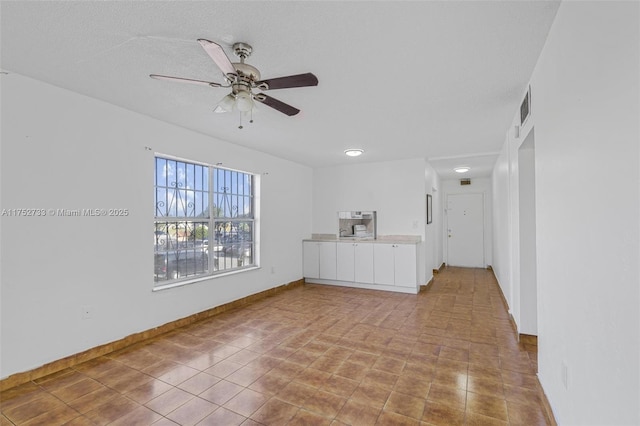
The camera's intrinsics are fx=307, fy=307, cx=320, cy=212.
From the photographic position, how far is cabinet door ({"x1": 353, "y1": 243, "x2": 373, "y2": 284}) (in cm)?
548

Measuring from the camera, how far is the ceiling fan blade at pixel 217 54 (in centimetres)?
152

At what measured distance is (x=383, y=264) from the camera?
5355mm

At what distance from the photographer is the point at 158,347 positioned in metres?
3.03

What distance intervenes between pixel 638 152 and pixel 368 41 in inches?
56.9

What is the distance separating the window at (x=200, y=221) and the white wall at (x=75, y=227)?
8.3 inches

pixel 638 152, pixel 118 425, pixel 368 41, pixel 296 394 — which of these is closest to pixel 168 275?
pixel 118 425

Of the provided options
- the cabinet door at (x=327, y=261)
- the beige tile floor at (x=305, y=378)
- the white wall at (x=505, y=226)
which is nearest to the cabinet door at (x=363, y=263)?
the cabinet door at (x=327, y=261)

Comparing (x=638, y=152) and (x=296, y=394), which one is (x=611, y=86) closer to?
(x=638, y=152)

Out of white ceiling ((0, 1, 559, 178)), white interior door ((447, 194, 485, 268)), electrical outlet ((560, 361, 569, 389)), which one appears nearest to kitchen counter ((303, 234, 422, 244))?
white ceiling ((0, 1, 559, 178))

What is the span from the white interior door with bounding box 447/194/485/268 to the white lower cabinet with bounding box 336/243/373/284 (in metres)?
3.51

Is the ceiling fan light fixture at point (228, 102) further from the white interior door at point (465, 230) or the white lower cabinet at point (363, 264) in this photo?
the white interior door at point (465, 230)

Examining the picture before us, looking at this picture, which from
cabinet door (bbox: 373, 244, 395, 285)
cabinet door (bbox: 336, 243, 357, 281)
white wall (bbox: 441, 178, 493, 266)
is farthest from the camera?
white wall (bbox: 441, 178, 493, 266)

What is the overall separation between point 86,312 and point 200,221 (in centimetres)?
157

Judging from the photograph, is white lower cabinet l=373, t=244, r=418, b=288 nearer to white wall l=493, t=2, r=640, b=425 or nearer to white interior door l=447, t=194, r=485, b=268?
white wall l=493, t=2, r=640, b=425
